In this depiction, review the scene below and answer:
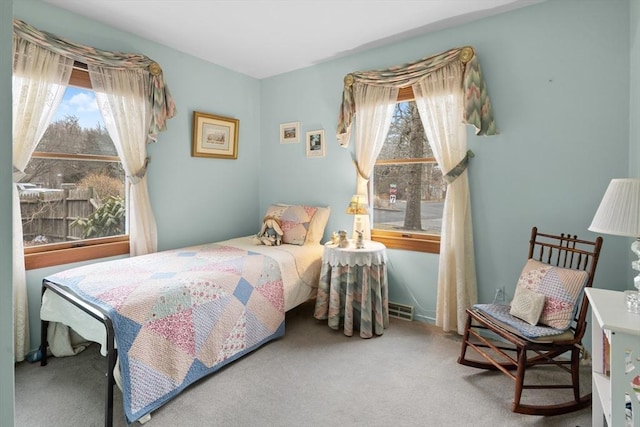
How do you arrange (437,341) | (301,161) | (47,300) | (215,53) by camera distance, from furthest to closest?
1. (301,161)
2. (215,53)
3. (437,341)
4. (47,300)

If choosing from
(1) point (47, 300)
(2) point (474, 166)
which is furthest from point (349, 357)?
(1) point (47, 300)

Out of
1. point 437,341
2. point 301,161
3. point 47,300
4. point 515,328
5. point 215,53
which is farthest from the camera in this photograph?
point 301,161

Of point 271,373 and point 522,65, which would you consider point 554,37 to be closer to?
point 522,65

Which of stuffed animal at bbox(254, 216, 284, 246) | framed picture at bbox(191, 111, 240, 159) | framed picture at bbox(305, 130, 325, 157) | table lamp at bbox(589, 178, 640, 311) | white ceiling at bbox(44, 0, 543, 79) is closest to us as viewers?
table lamp at bbox(589, 178, 640, 311)

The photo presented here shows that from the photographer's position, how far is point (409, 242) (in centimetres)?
313

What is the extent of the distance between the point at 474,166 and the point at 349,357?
1870 millimetres

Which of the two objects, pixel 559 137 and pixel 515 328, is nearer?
pixel 515 328

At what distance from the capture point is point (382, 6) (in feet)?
8.11

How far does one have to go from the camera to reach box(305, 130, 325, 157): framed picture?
3.64m

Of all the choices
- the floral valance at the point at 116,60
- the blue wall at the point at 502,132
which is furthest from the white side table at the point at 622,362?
the floral valance at the point at 116,60

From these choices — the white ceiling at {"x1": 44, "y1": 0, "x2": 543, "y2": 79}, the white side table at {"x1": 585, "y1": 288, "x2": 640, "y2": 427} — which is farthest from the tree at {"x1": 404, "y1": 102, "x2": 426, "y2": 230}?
the white side table at {"x1": 585, "y1": 288, "x2": 640, "y2": 427}

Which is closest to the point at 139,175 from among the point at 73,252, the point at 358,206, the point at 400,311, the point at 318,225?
the point at 73,252

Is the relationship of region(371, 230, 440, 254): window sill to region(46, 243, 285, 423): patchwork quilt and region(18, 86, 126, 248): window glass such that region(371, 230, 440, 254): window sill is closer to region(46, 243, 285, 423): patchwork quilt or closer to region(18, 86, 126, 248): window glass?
region(46, 243, 285, 423): patchwork quilt

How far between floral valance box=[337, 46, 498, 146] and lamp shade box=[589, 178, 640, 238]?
120cm
